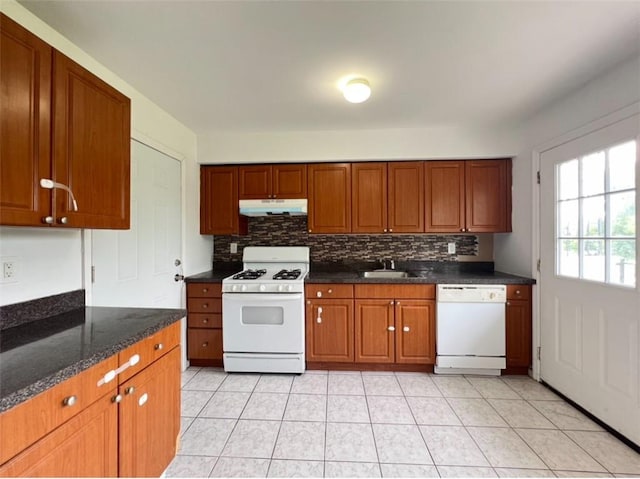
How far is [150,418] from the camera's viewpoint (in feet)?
4.09

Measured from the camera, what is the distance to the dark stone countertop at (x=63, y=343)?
2.53 feet

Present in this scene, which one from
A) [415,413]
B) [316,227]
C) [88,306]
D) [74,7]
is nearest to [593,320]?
[415,413]

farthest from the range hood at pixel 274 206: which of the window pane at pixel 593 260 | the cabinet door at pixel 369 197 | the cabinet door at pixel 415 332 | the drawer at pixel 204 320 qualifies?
the window pane at pixel 593 260

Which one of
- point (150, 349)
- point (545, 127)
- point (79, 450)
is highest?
point (545, 127)

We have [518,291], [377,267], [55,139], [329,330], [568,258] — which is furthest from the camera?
[377,267]

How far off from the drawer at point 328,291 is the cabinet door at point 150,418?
1304mm

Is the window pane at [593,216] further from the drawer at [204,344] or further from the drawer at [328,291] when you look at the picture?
the drawer at [204,344]

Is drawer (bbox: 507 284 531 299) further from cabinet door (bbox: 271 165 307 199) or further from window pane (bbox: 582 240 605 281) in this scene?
cabinet door (bbox: 271 165 307 199)

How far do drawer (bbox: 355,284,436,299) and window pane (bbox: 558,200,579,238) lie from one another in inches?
41.4

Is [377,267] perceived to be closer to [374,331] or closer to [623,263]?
[374,331]

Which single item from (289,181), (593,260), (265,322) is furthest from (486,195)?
(265,322)

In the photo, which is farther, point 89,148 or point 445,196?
point 445,196

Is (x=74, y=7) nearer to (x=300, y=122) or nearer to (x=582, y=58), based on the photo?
(x=300, y=122)

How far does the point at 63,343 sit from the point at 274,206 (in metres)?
2.00
